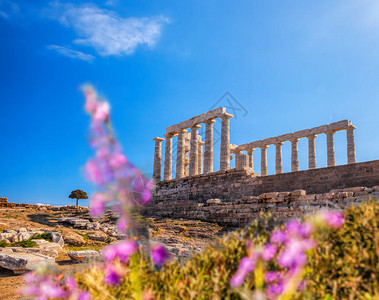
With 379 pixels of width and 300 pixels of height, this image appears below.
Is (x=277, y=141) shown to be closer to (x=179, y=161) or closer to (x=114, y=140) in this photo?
(x=179, y=161)

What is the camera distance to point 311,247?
11.5ft

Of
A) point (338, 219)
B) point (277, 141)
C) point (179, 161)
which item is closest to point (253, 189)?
point (179, 161)

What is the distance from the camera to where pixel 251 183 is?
21.0m

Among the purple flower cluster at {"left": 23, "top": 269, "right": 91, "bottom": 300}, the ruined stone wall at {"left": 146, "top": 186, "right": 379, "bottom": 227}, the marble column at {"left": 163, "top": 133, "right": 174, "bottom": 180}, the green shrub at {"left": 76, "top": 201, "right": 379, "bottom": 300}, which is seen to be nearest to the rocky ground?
the ruined stone wall at {"left": 146, "top": 186, "right": 379, "bottom": 227}

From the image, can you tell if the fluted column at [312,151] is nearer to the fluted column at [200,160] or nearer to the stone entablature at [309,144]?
the stone entablature at [309,144]

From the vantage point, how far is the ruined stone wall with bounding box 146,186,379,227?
13.7 metres

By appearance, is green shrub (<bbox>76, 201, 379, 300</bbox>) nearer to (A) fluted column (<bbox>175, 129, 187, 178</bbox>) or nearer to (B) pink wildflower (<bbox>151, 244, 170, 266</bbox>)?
(B) pink wildflower (<bbox>151, 244, 170, 266</bbox>)

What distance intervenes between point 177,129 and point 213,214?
626 inches

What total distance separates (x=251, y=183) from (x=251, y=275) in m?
18.1

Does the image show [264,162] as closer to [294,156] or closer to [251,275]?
[294,156]

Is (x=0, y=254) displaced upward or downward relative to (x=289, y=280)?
downward

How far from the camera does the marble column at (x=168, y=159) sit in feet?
110

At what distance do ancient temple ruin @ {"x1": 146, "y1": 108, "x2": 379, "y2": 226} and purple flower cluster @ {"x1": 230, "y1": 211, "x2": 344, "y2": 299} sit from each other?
2.77 metres

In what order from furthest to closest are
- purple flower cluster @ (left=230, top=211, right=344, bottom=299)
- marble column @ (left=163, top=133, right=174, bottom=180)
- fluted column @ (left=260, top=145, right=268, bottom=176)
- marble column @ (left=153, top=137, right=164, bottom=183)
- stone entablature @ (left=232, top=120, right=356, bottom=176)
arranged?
fluted column @ (left=260, top=145, right=268, bottom=176)
marble column @ (left=153, top=137, right=164, bottom=183)
marble column @ (left=163, top=133, right=174, bottom=180)
stone entablature @ (left=232, top=120, right=356, bottom=176)
purple flower cluster @ (left=230, top=211, right=344, bottom=299)
